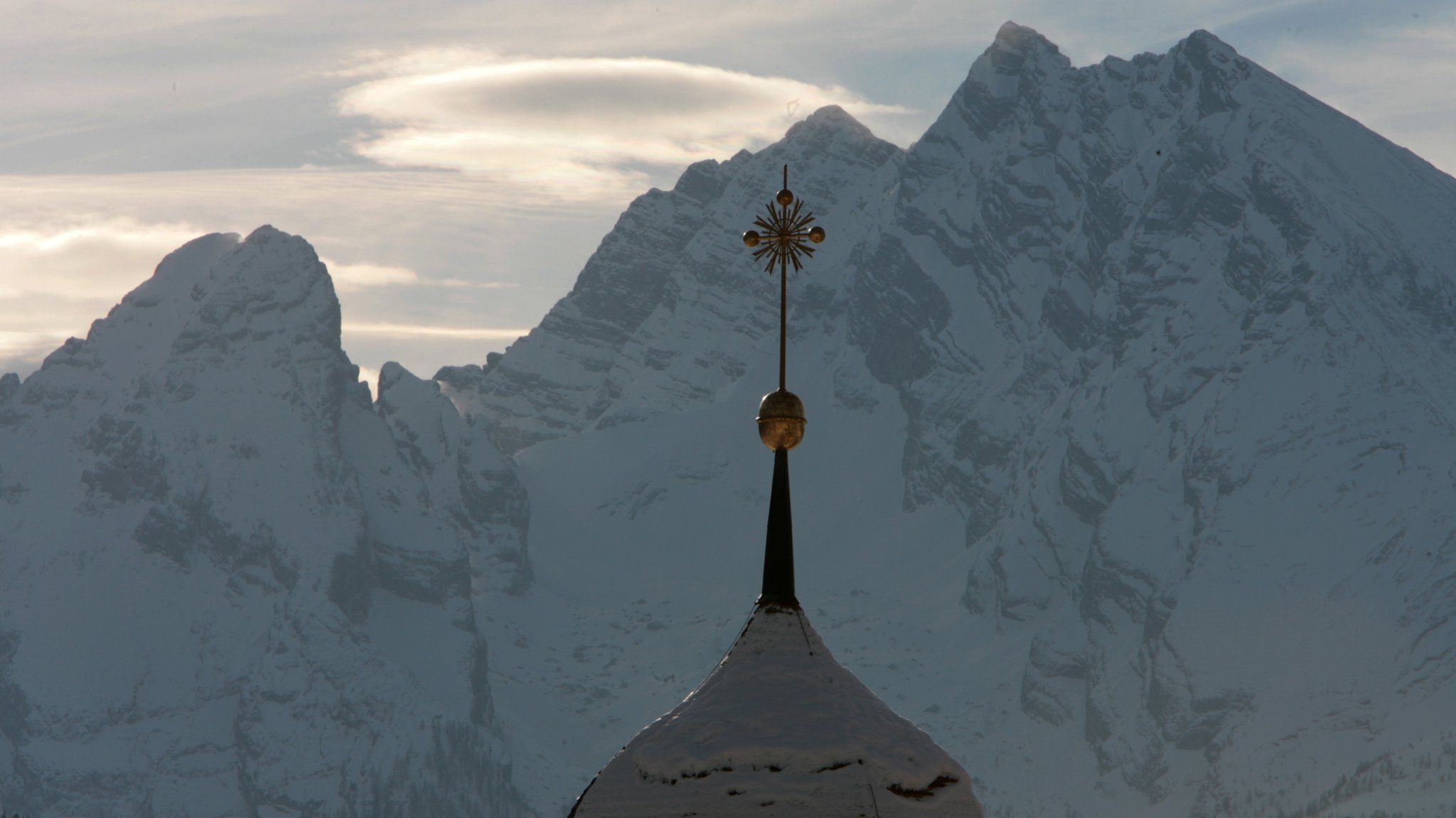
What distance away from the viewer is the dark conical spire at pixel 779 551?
82.9 ft

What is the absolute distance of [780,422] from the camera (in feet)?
85.2

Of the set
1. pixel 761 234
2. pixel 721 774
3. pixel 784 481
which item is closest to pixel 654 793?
pixel 721 774

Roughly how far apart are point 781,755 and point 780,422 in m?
4.36

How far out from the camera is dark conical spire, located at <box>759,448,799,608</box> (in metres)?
25.3

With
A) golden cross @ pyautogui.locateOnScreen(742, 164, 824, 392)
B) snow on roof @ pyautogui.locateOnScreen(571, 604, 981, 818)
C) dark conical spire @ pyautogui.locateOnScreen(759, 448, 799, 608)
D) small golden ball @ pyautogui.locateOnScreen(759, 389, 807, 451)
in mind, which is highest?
golden cross @ pyautogui.locateOnScreen(742, 164, 824, 392)

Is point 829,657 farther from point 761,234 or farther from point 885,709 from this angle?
point 761,234

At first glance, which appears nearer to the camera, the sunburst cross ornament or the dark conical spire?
the dark conical spire

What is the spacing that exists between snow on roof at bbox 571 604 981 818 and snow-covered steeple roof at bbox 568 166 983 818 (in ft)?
0.03

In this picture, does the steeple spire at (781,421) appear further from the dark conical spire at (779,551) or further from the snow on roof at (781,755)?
the snow on roof at (781,755)

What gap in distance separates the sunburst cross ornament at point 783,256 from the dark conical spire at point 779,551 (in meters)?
0.24

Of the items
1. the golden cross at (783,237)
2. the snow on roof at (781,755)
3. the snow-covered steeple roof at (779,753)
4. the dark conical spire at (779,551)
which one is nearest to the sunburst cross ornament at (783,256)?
the golden cross at (783,237)

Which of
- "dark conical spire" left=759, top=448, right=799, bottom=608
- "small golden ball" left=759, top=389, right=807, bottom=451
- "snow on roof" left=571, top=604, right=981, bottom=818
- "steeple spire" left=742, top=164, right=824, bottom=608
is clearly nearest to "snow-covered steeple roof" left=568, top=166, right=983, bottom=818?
"snow on roof" left=571, top=604, right=981, bottom=818

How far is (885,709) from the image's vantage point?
2448cm

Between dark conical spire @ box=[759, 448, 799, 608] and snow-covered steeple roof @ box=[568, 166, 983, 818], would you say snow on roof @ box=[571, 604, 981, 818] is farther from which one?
dark conical spire @ box=[759, 448, 799, 608]
